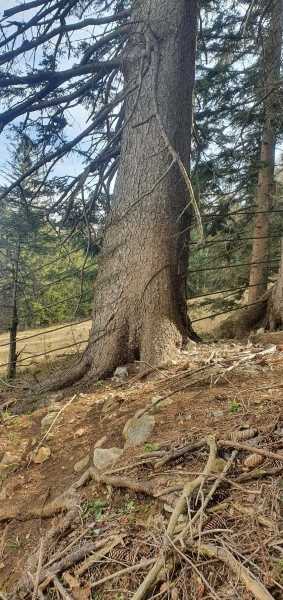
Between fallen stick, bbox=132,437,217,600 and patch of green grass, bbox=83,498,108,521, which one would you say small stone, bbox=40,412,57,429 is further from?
fallen stick, bbox=132,437,217,600

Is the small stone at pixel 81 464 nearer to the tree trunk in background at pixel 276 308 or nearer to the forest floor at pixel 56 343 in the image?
the forest floor at pixel 56 343

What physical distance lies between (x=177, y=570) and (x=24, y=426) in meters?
2.01

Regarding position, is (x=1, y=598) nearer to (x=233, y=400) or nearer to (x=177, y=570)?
(x=177, y=570)

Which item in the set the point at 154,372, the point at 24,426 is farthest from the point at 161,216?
the point at 24,426

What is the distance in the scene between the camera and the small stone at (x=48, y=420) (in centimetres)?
307

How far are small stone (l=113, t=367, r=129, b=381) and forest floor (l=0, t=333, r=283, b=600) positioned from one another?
26cm

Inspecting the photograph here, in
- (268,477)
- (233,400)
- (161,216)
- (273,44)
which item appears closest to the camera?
(268,477)

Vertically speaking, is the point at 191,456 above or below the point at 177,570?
above

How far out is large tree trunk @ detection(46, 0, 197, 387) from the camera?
144 inches

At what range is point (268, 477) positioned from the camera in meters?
1.76

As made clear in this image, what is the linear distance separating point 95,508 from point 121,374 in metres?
1.54

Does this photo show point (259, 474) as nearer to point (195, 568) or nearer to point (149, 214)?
point (195, 568)

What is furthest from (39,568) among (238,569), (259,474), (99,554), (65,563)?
(259,474)

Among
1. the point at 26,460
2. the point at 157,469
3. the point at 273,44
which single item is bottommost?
the point at 26,460
